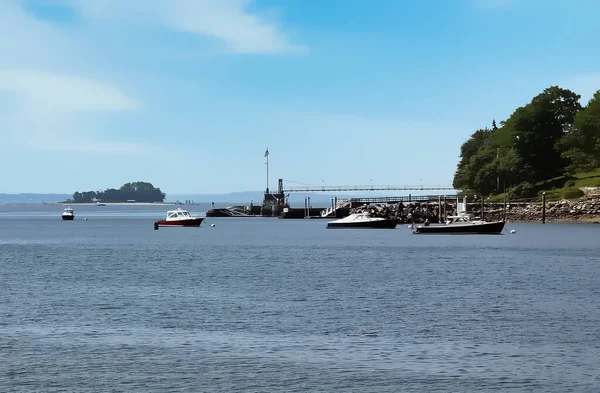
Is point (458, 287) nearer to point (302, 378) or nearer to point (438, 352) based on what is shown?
point (438, 352)

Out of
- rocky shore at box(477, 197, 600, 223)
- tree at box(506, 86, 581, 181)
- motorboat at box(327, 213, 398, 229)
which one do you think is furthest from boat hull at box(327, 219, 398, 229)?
tree at box(506, 86, 581, 181)

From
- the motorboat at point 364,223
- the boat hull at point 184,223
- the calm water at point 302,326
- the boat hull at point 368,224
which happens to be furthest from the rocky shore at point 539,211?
the calm water at point 302,326

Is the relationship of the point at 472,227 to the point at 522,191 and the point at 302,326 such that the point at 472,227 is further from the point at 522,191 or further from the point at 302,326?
the point at 302,326

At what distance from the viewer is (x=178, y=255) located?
10075cm

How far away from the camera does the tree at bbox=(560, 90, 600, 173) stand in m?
184

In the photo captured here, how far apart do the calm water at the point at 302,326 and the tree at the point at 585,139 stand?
103687mm

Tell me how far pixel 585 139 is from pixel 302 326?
15317 centimetres

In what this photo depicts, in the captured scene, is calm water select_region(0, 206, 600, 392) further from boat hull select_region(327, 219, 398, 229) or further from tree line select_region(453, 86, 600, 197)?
tree line select_region(453, 86, 600, 197)

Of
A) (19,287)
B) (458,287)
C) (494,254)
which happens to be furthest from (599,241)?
(19,287)

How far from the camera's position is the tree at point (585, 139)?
184 meters

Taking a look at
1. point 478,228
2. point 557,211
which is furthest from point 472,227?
point 557,211

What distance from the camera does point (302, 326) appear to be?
42781 mm

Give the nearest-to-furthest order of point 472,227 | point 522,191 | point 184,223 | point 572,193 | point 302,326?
1. point 302,326
2. point 472,227
3. point 572,193
4. point 522,191
5. point 184,223

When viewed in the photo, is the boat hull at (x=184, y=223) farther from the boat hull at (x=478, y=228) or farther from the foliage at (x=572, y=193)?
the foliage at (x=572, y=193)
